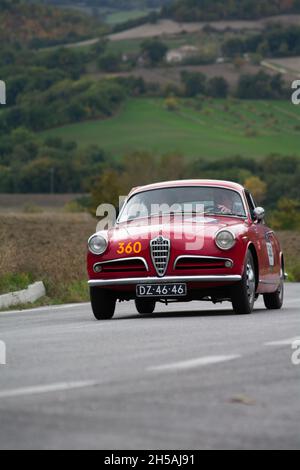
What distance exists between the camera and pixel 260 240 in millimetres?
17578

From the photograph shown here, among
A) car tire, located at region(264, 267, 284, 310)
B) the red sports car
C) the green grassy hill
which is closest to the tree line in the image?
the green grassy hill

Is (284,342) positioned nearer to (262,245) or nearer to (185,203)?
(262,245)

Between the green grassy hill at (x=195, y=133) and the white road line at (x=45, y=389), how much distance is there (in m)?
165

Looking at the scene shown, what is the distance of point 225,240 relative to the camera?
53.6 ft

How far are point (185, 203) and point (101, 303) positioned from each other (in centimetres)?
187

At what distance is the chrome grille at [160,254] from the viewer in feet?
53.6

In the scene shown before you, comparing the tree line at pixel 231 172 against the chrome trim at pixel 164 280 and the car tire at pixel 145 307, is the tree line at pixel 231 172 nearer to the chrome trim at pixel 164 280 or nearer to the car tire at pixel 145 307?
the car tire at pixel 145 307

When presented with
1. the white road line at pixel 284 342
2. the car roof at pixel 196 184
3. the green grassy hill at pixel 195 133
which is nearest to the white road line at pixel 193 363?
the white road line at pixel 284 342

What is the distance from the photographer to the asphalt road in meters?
6.59

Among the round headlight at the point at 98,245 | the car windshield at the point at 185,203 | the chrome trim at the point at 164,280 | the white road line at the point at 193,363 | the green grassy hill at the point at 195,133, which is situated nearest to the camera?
the white road line at the point at 193,363

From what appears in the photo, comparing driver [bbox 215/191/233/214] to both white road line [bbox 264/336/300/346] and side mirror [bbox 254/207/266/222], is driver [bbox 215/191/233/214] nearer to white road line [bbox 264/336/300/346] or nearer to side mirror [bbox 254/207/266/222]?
side mirror [bbox 254/207/266/222]

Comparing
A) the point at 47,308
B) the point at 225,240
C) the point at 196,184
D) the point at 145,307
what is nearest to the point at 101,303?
the point at 225,240

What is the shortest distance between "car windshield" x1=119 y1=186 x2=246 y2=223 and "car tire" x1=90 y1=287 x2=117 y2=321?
1.32 m

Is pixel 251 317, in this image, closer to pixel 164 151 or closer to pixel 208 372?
pixel 208 372
